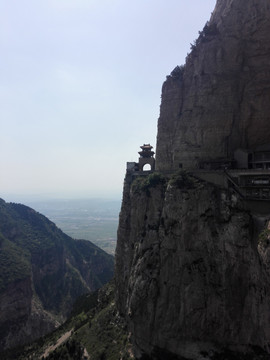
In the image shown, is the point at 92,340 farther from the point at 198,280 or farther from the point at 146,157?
the point at 146,157

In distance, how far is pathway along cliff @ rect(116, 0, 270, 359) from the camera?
2222cm

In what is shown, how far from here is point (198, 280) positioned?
24125 mm

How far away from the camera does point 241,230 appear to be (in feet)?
73.7

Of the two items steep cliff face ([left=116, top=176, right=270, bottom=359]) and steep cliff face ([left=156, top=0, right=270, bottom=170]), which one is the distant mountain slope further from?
steep cliff face ([left=156, top=0, right=270, bottom=170])

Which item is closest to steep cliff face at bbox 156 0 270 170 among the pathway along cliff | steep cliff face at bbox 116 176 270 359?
A: the pathway along cliff

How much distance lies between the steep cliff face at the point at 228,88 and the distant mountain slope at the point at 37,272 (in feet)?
157

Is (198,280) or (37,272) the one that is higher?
(198,280)

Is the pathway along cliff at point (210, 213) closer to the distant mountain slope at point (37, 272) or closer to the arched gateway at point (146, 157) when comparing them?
the arched gateway at point (146, 157)

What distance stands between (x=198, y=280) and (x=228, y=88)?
20.9 meters

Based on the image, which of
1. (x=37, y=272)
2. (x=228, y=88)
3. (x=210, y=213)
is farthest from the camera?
(x=37, y=272)

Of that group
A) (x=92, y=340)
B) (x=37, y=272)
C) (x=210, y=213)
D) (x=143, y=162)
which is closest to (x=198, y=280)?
(x=210, y=213)

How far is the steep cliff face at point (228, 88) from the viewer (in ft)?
93.0

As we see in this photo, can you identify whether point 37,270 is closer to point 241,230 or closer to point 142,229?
point 142,229

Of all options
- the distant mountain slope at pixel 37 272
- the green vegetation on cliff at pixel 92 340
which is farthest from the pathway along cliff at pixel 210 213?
the distant mountain slope at pixel 37 272
